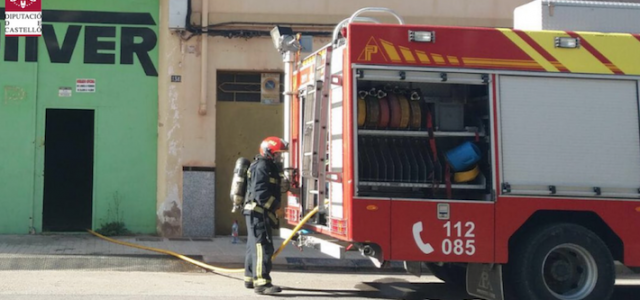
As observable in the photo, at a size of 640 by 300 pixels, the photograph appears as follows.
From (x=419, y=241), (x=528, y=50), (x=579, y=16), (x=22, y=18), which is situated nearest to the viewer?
(x=419, y=241)

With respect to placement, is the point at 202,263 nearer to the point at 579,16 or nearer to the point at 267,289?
the point at 267,289

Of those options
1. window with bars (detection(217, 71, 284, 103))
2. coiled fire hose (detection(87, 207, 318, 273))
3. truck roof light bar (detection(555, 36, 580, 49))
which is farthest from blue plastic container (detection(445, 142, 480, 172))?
window with bars (detection(217, 71, 284, 103))

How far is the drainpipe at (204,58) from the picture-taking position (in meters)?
14.6

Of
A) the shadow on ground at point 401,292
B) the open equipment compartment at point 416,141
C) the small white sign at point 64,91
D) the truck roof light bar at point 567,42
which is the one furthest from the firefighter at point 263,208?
the small white sign at point 64,91

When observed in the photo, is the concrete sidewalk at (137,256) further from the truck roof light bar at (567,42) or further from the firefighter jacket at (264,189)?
the truck roof light bar at (567,42)

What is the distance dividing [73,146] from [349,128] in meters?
7.83

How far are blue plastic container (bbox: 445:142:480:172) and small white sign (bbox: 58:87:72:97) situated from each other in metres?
8.05

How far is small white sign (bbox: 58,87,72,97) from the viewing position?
14.5m

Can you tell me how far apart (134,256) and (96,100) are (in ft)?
11.5

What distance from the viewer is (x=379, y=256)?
848cm

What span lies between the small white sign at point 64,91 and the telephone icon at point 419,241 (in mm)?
8158

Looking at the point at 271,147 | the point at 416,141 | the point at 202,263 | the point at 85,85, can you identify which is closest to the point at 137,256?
the point at 202,263

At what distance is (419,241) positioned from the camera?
848 cm

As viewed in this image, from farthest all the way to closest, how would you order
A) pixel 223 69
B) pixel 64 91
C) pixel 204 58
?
pixel 223 69 < pixel 204 58 < pixel 64 91
